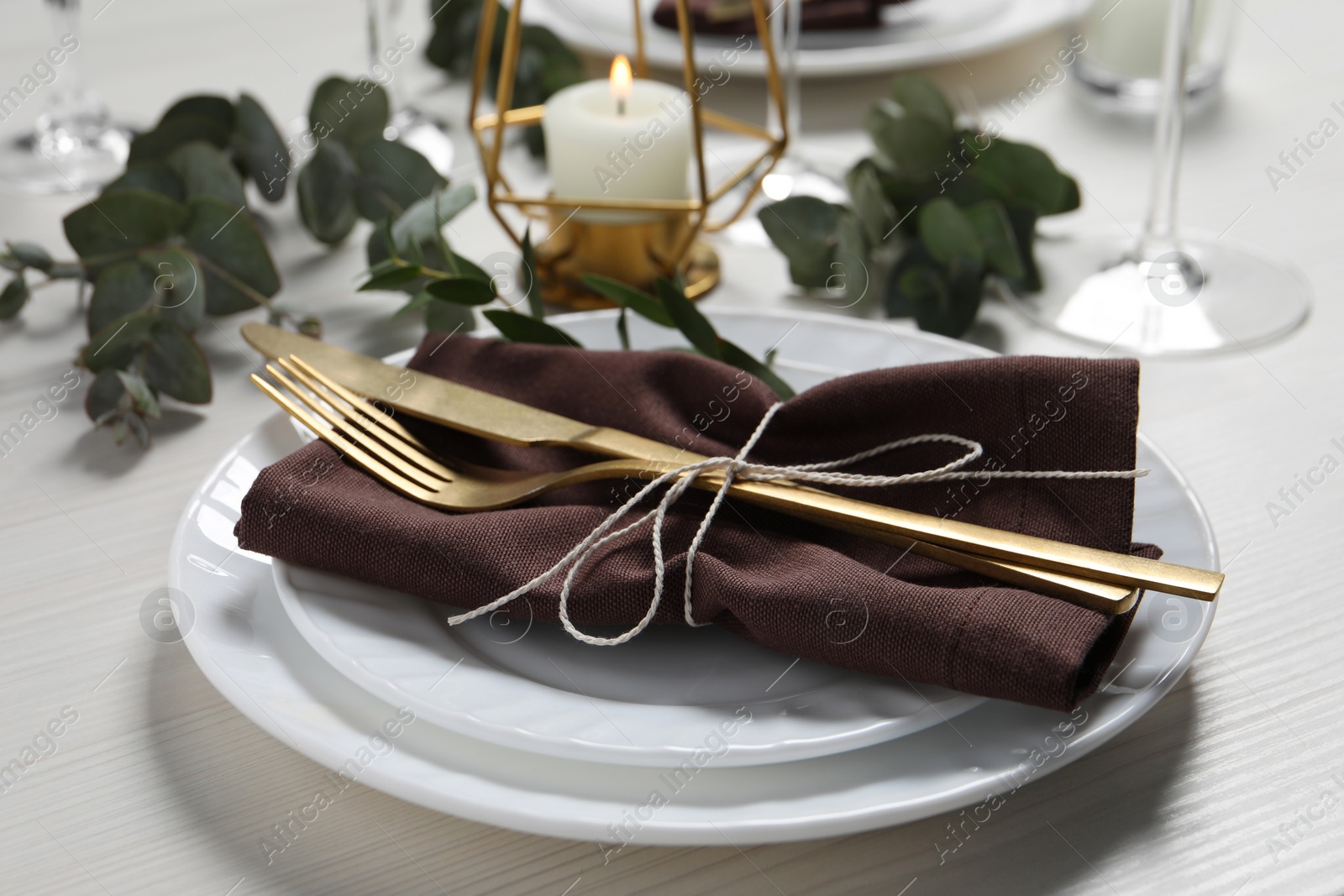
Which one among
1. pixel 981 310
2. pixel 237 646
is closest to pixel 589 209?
pixel 981 310

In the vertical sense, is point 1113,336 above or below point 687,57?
below

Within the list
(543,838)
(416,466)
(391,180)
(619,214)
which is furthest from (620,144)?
(543,838)

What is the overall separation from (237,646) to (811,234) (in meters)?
0.36

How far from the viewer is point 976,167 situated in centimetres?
64

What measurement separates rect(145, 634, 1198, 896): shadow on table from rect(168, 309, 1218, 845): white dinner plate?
26 millimetres

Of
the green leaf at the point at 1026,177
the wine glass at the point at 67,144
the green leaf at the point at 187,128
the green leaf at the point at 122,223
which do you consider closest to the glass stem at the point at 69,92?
the wine glass at the point at 67,144

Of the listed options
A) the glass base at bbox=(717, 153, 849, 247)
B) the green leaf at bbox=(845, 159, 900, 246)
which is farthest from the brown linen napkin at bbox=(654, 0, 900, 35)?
the green leaf at bbox=(845, 159, 900, 246)

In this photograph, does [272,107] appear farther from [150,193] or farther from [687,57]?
[687,57]

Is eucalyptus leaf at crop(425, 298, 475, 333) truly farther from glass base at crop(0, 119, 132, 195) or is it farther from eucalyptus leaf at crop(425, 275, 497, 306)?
glass base at crop(0, 119, 132, 195)

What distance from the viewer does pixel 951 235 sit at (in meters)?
0.59

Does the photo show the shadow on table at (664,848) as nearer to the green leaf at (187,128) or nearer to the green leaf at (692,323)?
the green leaf at (692,323)

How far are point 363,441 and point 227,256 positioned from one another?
0.72ft

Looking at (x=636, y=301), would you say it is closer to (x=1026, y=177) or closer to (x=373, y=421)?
(x=373, y=421)

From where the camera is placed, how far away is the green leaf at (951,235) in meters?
0.59
